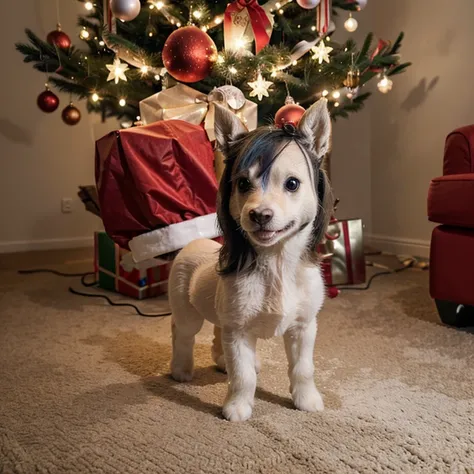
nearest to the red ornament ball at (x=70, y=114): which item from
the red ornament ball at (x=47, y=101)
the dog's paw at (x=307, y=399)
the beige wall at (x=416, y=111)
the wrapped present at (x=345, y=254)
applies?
the red ornament ball at (x=47, y=101)

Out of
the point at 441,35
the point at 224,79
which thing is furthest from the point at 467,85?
the point at 224,79

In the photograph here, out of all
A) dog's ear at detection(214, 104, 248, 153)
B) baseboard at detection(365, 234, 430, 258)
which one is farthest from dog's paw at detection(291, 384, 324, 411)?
baseboard at detection(365, 234, 430, 258)

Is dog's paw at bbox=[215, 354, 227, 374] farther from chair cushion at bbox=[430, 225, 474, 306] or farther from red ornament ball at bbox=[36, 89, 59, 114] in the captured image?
red ornament ball at bbox=[36, 89, 59, 114]

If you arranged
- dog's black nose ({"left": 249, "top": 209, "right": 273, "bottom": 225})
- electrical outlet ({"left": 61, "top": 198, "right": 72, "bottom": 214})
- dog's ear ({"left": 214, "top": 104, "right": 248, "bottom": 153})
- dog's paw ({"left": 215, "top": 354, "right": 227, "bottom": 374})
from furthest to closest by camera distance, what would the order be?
electrical outlet ({"left": 61, "top": 198, "right": 72, "bottom": 214}) → dog's paw ({"left": 215, "top": 354, "right": 227, "bottom": 374}) → dog's ear ({"left": 214, "top": 104, "right": 248, "bottom": 153}) → dog's black nose ({"left": 249, "top": 209, "right": 273, "bottom": 225})

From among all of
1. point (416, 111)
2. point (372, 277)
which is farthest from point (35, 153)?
point (416, 111)

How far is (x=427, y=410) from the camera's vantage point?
0.97m

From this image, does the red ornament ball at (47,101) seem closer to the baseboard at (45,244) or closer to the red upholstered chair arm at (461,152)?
the baseboard at (45,244)

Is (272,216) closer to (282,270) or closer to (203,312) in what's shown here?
(282,270)

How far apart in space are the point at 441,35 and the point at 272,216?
2194 mm

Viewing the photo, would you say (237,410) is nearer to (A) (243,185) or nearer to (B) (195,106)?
(A) (243,185)

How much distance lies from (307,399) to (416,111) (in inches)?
85.6

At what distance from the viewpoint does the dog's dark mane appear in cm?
84

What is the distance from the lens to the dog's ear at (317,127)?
0.89m

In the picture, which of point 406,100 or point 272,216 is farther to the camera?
point 406,100
